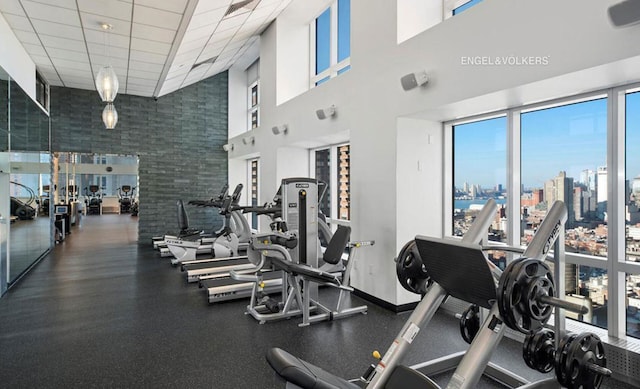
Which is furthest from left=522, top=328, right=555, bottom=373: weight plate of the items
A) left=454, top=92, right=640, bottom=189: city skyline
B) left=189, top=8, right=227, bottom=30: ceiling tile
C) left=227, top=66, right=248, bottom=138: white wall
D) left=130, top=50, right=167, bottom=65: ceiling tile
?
left=227, top=66, right=248, bottom=138: white wall

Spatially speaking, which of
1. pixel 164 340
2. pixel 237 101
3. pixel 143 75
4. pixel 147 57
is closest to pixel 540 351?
pixel 164 340

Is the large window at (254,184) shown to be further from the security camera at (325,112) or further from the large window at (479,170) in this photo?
the large window at (479,170)

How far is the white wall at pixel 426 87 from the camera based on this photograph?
259 cm

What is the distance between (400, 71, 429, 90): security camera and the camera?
3.69m

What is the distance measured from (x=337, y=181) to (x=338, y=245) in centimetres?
A: 231

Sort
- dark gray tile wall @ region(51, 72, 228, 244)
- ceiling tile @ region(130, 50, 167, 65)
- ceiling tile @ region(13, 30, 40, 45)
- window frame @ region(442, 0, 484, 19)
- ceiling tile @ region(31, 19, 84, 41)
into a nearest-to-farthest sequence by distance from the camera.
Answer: window frame @ region(442, 0, 484, 19)
ceiling tile @ region(31, 19, 84, 41)
ceiling tile @ region(13, 30, 40, 45)
ceiling tile @ region(130, 50, 167, 65)
dark gray tile wall @ region(51, 72, 228, 244)

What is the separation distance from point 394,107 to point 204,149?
6922 millimetres

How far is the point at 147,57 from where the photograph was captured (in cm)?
655

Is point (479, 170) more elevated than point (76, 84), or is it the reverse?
point (76, 84)

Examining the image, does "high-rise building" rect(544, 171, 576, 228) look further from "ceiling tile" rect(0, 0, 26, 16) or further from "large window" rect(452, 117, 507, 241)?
"ceiling tile" rect(0, 0, 26, 16)

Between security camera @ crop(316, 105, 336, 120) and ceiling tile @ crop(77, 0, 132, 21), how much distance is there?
2693mm

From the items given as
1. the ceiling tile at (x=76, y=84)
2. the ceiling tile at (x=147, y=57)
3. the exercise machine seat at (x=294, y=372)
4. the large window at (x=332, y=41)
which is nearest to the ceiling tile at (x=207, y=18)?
the ceiling tile at (x=147, y=57)

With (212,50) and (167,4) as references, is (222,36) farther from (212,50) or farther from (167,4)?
(167,4)

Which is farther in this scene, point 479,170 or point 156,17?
point 156,17
